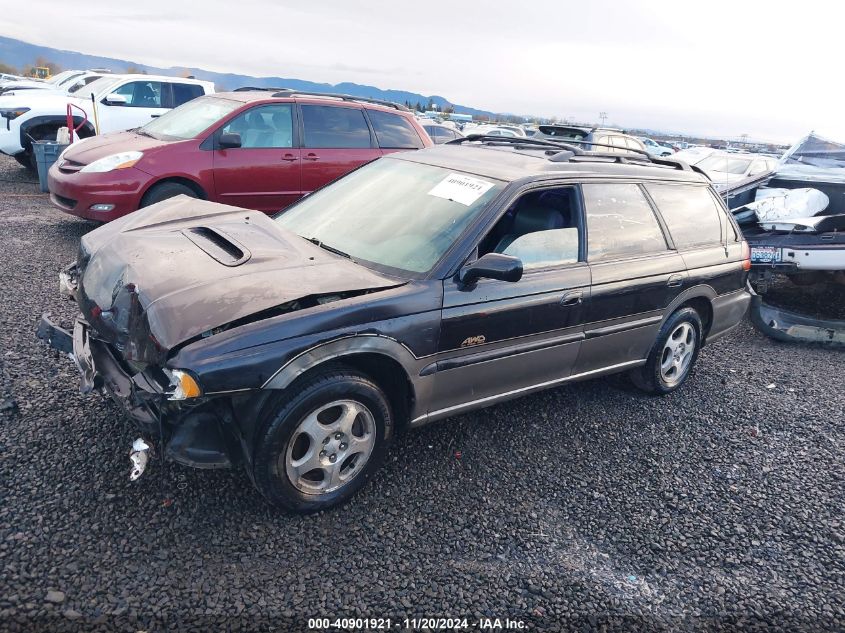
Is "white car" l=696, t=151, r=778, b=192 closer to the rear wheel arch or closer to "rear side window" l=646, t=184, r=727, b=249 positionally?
"rear side window" l=646, t=184, r=727, b=249

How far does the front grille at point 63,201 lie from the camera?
A: 637cm

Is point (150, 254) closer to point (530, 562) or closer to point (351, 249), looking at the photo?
point (351, 249)

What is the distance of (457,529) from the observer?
294 centimetres

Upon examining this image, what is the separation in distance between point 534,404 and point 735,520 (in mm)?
1390

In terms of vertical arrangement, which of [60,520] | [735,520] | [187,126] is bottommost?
[735,520]

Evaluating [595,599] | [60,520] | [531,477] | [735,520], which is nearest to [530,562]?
[595,599]

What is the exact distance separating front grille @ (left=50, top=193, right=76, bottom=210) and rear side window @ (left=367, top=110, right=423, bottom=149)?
11.7 feet

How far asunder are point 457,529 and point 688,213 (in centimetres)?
296

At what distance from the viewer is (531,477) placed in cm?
341

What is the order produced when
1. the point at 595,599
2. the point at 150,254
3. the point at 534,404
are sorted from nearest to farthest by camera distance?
the point at 595,599 → the point at 150,254 → the point at 534,404

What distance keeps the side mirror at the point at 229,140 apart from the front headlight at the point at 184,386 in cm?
482

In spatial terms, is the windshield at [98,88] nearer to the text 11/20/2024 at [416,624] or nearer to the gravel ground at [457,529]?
the gravel ground at [457,529]

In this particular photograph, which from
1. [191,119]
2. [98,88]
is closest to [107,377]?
[191,119]

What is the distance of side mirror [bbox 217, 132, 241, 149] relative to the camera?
664 centimetres
